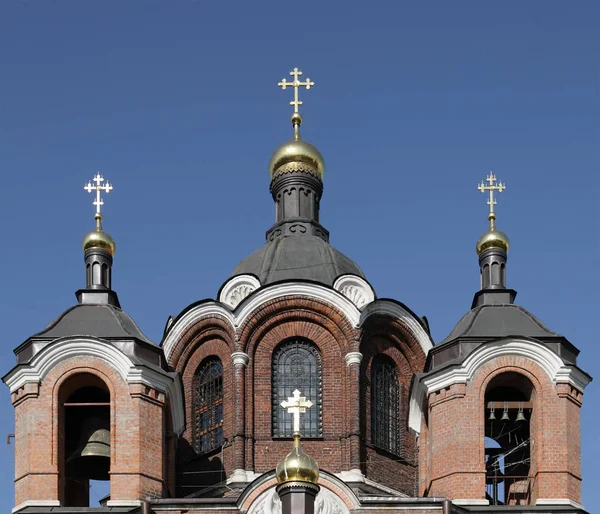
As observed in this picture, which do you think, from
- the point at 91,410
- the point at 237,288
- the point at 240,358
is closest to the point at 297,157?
the point at 237,288

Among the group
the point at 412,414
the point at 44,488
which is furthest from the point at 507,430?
the point at 44,488

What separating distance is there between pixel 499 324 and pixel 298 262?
15.9 feet

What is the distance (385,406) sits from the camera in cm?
4709

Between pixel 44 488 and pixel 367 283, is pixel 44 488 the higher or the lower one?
the lower one

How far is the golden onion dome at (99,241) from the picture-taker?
153 ft

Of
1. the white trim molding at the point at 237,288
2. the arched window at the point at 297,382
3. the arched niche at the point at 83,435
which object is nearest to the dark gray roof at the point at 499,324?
the arched window at the point at 297,382

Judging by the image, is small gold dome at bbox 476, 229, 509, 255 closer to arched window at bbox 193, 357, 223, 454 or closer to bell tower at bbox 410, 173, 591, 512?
bell tower at bbox 410, 173, 591, 512

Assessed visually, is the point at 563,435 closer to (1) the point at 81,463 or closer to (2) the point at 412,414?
(2) the point at 412,414

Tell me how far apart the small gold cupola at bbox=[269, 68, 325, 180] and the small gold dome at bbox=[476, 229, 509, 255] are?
5.07m

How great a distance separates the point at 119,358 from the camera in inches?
1729

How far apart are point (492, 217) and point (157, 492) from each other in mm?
8743

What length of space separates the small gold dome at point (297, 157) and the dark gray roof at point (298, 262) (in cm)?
225

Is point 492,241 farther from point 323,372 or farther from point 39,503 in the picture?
point 39,503

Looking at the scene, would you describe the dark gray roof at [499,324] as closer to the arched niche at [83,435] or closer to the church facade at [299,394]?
the church facade at [299,394]
